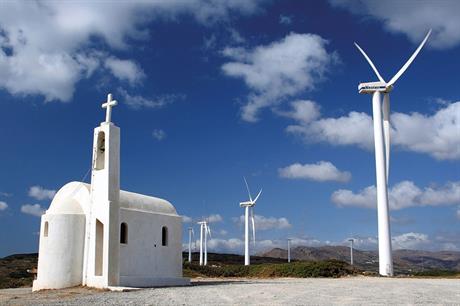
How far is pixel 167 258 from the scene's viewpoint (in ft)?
108

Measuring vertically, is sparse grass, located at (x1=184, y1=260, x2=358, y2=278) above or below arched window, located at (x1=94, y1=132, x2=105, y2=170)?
below

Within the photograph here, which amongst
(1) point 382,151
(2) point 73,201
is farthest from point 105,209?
(1) point 382,151

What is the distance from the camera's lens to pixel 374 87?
156 feet

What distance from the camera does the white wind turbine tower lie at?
1697 inches

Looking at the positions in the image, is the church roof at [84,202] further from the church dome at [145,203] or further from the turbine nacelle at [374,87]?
the turbine nacelle at [374,87]

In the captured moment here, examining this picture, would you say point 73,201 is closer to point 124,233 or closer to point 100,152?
point 100,152

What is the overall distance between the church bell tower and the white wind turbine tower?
23982 millimetres

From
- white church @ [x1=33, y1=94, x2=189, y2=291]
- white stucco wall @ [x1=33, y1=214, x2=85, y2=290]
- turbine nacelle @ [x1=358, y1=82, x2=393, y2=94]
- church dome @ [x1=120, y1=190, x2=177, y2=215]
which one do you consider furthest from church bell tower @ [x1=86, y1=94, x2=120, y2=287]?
turbine nacelle @ [x1=358, y1=82, x2=393, y2=94]

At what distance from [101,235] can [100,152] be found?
4.75m

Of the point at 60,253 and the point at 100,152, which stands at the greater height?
the point at 100,152

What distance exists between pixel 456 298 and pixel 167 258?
695 inches

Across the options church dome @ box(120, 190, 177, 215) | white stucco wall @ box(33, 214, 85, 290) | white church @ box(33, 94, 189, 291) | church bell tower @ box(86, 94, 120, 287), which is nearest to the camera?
church bell tower @ box(86, 94, 120, 287)

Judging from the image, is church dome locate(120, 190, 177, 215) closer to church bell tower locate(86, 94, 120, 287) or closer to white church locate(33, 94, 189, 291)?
white church locate(33, 94, 189, 291)

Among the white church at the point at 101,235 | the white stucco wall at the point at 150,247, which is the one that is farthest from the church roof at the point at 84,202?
the white stucco wall at the point at 150,247
